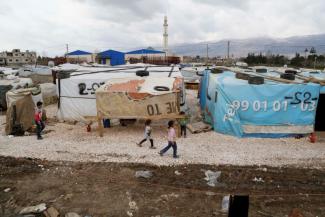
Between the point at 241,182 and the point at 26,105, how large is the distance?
1037cm

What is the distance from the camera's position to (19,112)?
12453 mm

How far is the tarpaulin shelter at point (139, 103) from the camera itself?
11.4 meters

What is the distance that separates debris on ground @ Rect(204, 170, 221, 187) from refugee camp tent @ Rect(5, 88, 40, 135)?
8.73 metres

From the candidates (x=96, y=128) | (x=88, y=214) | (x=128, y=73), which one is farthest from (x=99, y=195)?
(x=128, y=73)

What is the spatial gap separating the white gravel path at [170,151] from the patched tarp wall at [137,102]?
1.03m

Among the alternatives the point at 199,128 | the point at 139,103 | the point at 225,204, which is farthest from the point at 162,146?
the point at 225,204

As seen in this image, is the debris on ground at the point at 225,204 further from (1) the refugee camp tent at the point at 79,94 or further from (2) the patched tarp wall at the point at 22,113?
(2) the patched tarp wall at the point at 22,113

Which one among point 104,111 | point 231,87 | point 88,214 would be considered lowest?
point 88,214

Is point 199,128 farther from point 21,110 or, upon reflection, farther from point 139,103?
point 21,110

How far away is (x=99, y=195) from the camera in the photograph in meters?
6.80

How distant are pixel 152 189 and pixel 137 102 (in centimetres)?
508

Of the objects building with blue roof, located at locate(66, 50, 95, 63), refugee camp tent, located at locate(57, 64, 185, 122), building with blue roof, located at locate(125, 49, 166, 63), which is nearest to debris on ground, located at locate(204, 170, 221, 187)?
refugee camp tent, located at locate(57, 64, 185, 122)

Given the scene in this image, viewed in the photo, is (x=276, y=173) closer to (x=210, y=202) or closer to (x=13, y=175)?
(x=210, y=202)

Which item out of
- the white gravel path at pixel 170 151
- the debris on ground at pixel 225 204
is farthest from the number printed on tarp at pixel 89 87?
the debris on ground at pixel 225 204
